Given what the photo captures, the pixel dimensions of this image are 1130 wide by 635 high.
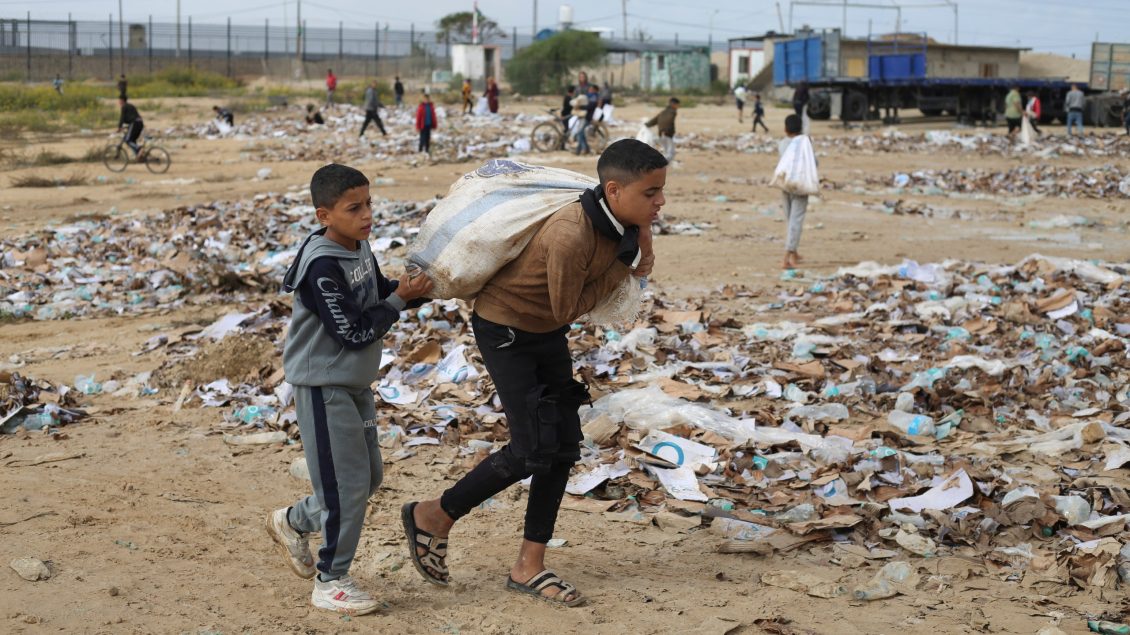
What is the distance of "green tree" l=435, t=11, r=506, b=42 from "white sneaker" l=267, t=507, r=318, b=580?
66830 mm

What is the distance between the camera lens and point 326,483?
3.22 m

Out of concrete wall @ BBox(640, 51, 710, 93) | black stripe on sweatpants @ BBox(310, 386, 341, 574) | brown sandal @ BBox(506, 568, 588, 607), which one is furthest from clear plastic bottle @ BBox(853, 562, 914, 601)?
concrete wall @ BBox(640, 51, 710, 93)

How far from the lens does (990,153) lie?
2308cm

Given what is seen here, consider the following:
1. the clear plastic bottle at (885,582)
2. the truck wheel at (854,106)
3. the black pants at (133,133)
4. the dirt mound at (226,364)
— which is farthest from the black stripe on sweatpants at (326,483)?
the truck wheel at (854,106)

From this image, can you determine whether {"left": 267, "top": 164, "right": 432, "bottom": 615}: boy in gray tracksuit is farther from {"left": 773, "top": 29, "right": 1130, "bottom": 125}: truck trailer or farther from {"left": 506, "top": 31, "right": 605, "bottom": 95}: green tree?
{"left": 506, "top": 31, "right": 605, "bottom": 95}: green tree

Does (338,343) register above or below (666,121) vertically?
below

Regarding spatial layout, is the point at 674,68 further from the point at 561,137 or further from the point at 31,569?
the point at 31,569

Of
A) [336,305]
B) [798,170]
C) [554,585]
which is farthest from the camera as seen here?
[798,170]

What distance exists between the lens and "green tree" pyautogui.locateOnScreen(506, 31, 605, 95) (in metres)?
49.6

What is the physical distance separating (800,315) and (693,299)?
992 mm

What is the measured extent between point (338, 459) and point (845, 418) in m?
3.25

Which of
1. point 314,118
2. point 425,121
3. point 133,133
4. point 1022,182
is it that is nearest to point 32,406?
point 133,133

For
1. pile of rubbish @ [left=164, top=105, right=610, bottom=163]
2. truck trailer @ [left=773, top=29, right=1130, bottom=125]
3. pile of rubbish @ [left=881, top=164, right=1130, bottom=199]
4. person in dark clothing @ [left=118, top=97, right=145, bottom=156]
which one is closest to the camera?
pile of rubbish @ [left=881, top=164, right=1130, bottom=199]

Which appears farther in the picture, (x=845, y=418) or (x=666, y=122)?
(x=666, y=122)
